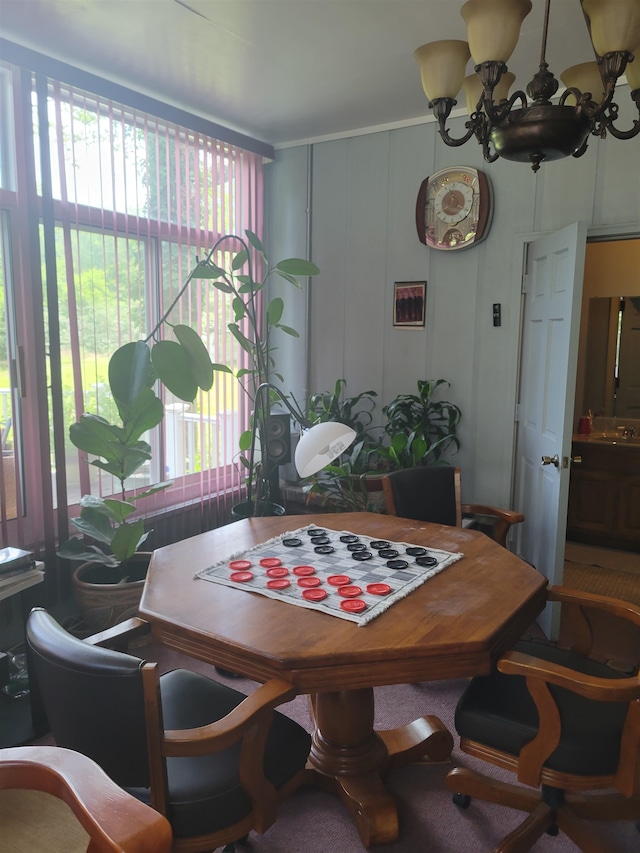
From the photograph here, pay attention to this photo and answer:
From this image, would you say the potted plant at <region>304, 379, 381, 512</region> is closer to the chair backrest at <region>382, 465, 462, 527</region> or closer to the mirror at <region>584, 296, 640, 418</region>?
the chair backrest at <region>382, 465, 462, 527</region>

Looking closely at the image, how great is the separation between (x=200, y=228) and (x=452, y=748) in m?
2.96

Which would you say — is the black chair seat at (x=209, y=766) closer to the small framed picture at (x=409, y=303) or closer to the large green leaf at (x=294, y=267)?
the large green leaf at (x=294, y=267)

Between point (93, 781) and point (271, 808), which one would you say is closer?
point (93, 781)

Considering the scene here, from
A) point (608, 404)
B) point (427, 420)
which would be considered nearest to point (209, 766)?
point (427, 420)

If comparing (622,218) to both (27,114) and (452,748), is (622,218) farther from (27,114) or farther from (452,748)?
(27,114)

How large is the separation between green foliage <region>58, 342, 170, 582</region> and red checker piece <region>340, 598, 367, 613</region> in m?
1.47

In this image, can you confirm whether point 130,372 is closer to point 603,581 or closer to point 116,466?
point 116,466

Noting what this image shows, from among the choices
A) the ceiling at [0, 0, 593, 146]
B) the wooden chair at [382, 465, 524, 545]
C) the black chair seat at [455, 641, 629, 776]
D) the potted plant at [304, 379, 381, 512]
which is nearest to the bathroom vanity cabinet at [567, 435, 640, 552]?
the potted plant at [304, 379, 381, 512]

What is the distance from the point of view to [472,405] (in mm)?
3697

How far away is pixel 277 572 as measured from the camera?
2014 millimetres

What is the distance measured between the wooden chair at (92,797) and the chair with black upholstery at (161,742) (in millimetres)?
158

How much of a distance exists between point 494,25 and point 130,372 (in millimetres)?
2019

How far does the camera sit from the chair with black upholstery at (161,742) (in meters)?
1.27

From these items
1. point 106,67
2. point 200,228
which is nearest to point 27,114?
point 106,67
